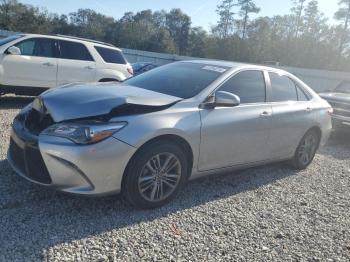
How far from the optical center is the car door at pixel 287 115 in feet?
17.7

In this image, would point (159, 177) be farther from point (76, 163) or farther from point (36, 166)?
point (36, 166)

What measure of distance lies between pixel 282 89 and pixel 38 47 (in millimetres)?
6060

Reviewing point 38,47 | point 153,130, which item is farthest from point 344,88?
point 153,130

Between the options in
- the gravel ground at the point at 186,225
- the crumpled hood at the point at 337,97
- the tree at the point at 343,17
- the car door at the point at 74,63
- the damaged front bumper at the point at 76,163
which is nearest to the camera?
the gravel ground at the point at 186,225

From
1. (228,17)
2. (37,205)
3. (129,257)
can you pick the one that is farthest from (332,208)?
(228,17)

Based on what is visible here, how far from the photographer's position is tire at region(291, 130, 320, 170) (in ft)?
20.1

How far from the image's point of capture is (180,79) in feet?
16.0

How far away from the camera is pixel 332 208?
16.3 ft

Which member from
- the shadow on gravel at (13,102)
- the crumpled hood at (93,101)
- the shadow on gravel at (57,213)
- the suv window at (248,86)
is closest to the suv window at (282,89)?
the suv window at (248,86)

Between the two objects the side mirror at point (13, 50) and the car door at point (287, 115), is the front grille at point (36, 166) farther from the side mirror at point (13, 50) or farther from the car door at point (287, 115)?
the side mirror at point (13, 50)

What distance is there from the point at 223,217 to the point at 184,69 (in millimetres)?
2079

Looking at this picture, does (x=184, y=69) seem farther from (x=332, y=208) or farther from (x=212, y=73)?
(x=332, y=208)

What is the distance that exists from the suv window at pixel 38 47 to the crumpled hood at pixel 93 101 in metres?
5.08

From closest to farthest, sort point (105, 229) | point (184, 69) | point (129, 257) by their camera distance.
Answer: point (129, 257) → point (105, 229) → point (184, 69)
